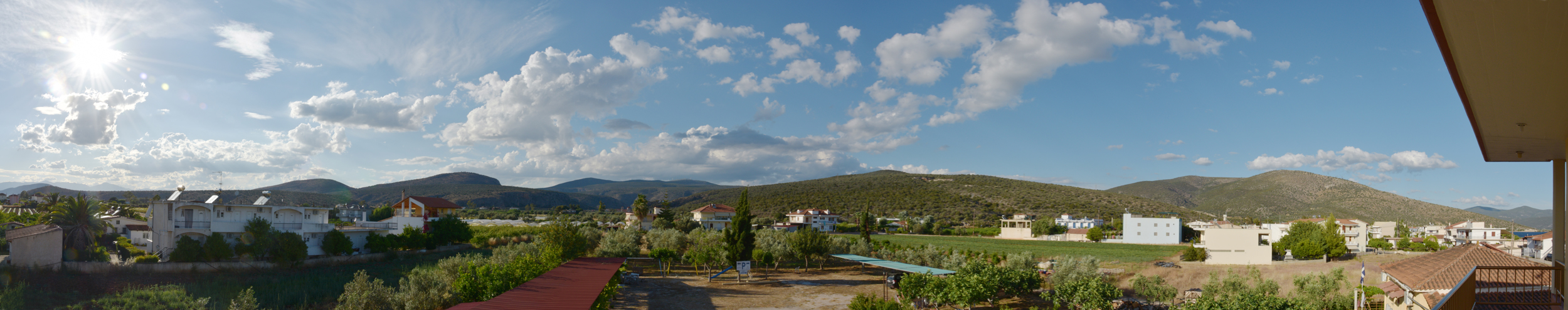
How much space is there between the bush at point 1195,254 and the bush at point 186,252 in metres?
50.2

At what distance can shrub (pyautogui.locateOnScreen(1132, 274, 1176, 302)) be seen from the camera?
780 inches

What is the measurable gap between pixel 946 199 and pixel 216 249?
79009mm

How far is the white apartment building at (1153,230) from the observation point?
59344mm

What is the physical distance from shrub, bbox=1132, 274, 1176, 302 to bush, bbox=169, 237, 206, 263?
36115 mm

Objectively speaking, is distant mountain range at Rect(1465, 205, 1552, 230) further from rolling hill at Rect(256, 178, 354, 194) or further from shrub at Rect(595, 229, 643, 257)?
rolling hill at Rect(256, 178, 354, 194)

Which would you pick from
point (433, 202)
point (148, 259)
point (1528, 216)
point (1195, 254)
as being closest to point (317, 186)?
point (433, 202)

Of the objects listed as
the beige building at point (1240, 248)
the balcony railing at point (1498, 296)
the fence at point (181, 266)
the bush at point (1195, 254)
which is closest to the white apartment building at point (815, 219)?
the bush at point (1195, 254)

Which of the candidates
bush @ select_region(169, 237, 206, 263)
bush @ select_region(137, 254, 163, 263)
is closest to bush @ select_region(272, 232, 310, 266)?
bush @ select_region(169, 237, 206, 263)

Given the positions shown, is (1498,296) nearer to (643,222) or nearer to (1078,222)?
(643,222)

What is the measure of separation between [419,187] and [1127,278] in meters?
125

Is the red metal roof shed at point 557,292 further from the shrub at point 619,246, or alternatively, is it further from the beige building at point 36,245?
the beige building at point 36,245

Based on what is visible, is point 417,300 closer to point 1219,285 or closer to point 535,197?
point 1219,285

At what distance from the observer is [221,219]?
30531 millimetres

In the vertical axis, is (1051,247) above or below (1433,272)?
below
